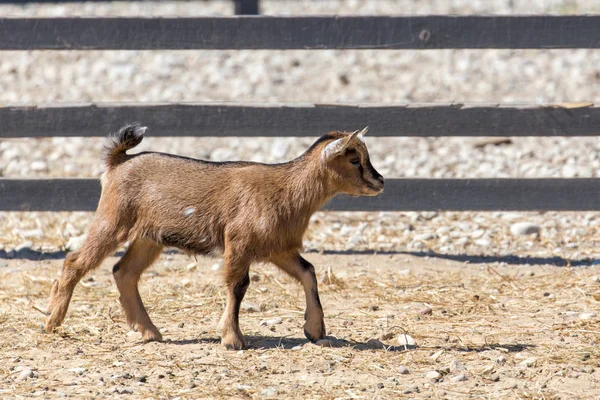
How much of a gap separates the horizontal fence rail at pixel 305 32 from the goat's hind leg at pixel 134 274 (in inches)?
101

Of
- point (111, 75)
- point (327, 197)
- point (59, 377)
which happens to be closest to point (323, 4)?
point (111, 75)

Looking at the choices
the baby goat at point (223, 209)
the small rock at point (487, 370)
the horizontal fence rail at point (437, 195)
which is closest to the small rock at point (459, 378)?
the small rock at point (487, 370)

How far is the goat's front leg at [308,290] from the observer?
20.7 ft

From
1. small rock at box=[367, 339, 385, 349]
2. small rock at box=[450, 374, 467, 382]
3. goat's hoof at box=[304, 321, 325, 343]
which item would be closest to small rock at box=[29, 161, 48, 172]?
goat's hoof at box=[304, 321, 325, 343]

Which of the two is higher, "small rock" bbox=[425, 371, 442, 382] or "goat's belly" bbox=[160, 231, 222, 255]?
"goat's belly" bbox=[160, 231, 222, 255]

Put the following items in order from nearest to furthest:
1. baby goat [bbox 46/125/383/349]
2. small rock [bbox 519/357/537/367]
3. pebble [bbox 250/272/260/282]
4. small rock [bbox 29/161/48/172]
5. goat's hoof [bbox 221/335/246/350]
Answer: small rock [bbox 519/357/537/367] < goat's hoof [bbox 221/335/246/350] < baby goat [bbox 46/125/383/349] < pebble [bbox 250/272/260/282] < small rock [bbox 29/161/48/172]

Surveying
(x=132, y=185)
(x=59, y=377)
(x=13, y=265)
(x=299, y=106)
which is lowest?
(x=59, y=377)

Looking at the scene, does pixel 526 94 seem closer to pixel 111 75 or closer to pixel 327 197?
pixel 111 75

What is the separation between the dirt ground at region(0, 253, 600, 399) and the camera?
18.2 feet

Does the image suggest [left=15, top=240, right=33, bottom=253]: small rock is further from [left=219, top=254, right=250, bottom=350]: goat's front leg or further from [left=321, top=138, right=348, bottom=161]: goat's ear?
[left=321, top=138, right=348, bottom=161]: goat's ear

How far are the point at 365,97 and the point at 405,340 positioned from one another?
7719 millimetres

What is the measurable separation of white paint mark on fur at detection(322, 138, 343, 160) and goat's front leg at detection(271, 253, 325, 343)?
0.67m

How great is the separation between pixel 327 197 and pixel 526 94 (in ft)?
25.9

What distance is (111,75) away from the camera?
14.9 m
